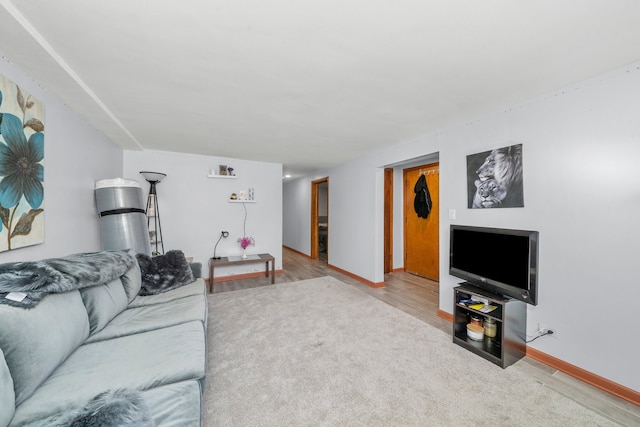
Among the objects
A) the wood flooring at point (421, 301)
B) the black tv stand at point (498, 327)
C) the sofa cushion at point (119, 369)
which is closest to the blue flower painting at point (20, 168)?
the sofa cushion at point (119, 369)

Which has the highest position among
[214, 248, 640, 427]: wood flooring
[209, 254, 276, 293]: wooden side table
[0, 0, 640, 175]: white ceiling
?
[0, 0, 640, 175]: white ceiling

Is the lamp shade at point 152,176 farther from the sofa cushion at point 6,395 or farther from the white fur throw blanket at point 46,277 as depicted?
the sofa cushion at point 6,395

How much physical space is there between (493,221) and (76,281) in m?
3.36

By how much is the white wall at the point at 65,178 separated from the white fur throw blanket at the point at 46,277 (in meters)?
0.37

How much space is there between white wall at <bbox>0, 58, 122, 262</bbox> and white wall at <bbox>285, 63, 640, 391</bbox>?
3811 mm

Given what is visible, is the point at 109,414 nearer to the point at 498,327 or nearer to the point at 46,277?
the point at 46,277

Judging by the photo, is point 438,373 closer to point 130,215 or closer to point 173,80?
point 173,80

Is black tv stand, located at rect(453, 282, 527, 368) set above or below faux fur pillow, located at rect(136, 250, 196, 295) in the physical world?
below

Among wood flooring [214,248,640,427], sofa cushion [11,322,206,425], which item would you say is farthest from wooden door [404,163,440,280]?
sofa cushion [11,322,206,425]

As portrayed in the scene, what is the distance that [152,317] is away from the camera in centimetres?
188

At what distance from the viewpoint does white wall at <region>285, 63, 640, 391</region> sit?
1712 millimetres

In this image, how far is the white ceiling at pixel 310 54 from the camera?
48.5 inches

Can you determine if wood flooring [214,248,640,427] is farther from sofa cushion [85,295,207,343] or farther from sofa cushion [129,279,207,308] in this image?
sofa cushion [85,295,207,343]

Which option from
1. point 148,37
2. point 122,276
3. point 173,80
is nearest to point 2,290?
point 122,276
